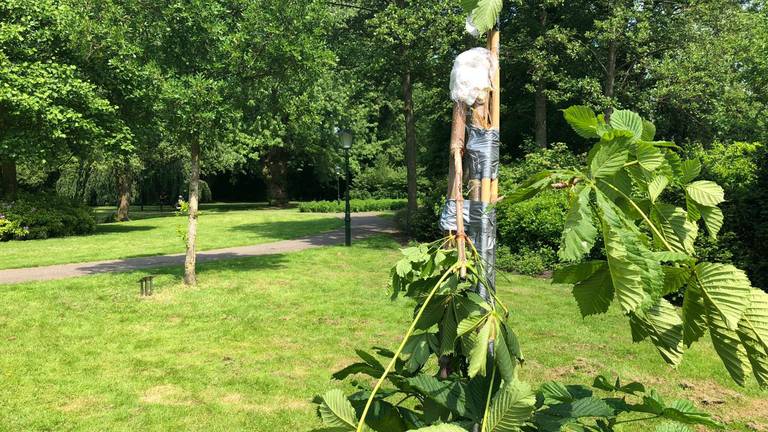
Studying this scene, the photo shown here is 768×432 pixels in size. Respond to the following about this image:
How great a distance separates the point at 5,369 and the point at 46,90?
13002 millimetres

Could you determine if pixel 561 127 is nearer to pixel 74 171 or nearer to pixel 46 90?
pixel 46 90

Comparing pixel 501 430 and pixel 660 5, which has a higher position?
pixel 660 5

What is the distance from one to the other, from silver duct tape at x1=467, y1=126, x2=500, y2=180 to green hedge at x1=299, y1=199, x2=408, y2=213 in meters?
34.9

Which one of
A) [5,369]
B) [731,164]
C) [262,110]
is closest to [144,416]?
→ [5,369]

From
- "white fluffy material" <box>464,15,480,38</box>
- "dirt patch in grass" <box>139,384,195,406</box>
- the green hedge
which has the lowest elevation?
"dirt patch in grass" <box>139,384,195,406</box>

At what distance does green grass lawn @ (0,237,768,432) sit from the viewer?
4.92 metres

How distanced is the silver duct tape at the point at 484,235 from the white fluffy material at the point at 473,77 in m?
0.32

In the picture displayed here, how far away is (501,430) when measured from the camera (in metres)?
1.06

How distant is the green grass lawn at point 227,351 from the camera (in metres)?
4.92

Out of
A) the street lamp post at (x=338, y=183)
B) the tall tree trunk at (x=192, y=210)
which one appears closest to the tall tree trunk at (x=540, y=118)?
the tall tree trunk at (x=192, y=210)

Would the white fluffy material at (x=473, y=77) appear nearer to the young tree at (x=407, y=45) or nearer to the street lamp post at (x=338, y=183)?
the young tree at (x=407, y=45)

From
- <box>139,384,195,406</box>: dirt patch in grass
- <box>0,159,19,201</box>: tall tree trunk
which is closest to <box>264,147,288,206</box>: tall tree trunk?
<box>0,159,19,201</box>: tall tree trunk

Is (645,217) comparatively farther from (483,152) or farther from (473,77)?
(473,77)

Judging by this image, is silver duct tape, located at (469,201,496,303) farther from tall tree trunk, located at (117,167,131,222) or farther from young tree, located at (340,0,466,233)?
tall tree trunk, located at (117,167,131,222)
